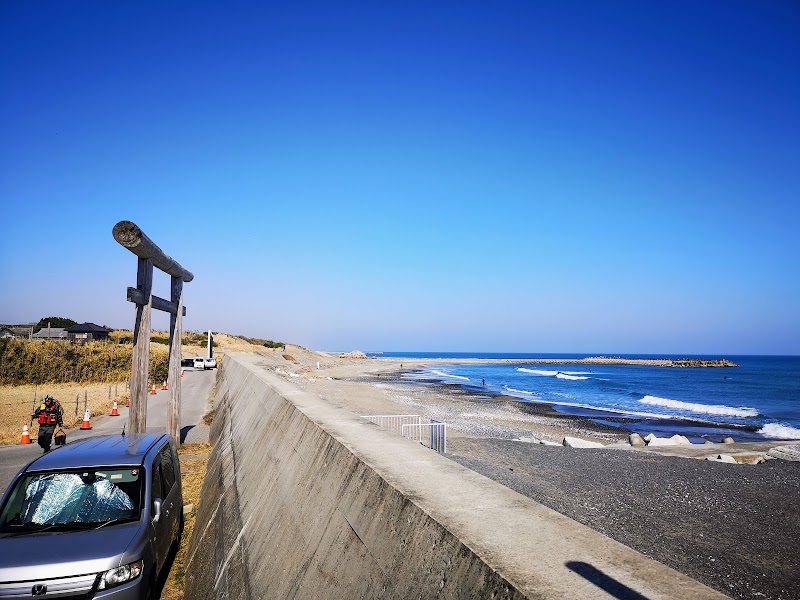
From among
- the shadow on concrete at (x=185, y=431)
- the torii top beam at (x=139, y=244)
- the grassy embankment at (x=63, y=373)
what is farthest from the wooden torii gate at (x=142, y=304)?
the grassy embankment at (x=63, y=373)

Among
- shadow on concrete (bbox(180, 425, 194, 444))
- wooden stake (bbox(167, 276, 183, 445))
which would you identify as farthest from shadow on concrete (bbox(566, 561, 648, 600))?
shadow on concrete (bbox(180, 425, 194, 444))

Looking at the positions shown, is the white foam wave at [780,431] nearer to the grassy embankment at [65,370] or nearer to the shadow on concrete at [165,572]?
the shadow on concrete at [165,572]

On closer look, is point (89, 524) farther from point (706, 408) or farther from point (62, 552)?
point (706, 408)

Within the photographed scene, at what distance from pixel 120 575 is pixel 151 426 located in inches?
546

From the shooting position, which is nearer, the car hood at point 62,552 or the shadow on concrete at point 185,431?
the car hood at point 62,552

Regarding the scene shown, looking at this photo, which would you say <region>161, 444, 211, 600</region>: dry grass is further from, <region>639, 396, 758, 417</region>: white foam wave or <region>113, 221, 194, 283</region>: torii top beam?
<region>639, 396, 758, 417</region>: white foam wave

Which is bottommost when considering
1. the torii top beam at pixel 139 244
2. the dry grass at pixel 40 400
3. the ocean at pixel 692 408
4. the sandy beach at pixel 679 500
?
the ocean at pixel 692 408

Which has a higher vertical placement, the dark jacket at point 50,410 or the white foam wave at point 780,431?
the dark jacket at point 50,410

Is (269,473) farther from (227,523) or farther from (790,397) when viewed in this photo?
(790,397)

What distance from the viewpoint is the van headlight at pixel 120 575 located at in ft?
15.5

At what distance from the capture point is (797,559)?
26.0 ft

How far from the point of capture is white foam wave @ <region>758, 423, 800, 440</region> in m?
28.4

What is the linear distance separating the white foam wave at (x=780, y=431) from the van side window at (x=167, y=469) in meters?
30.1

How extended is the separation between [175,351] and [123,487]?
9.32 metres
